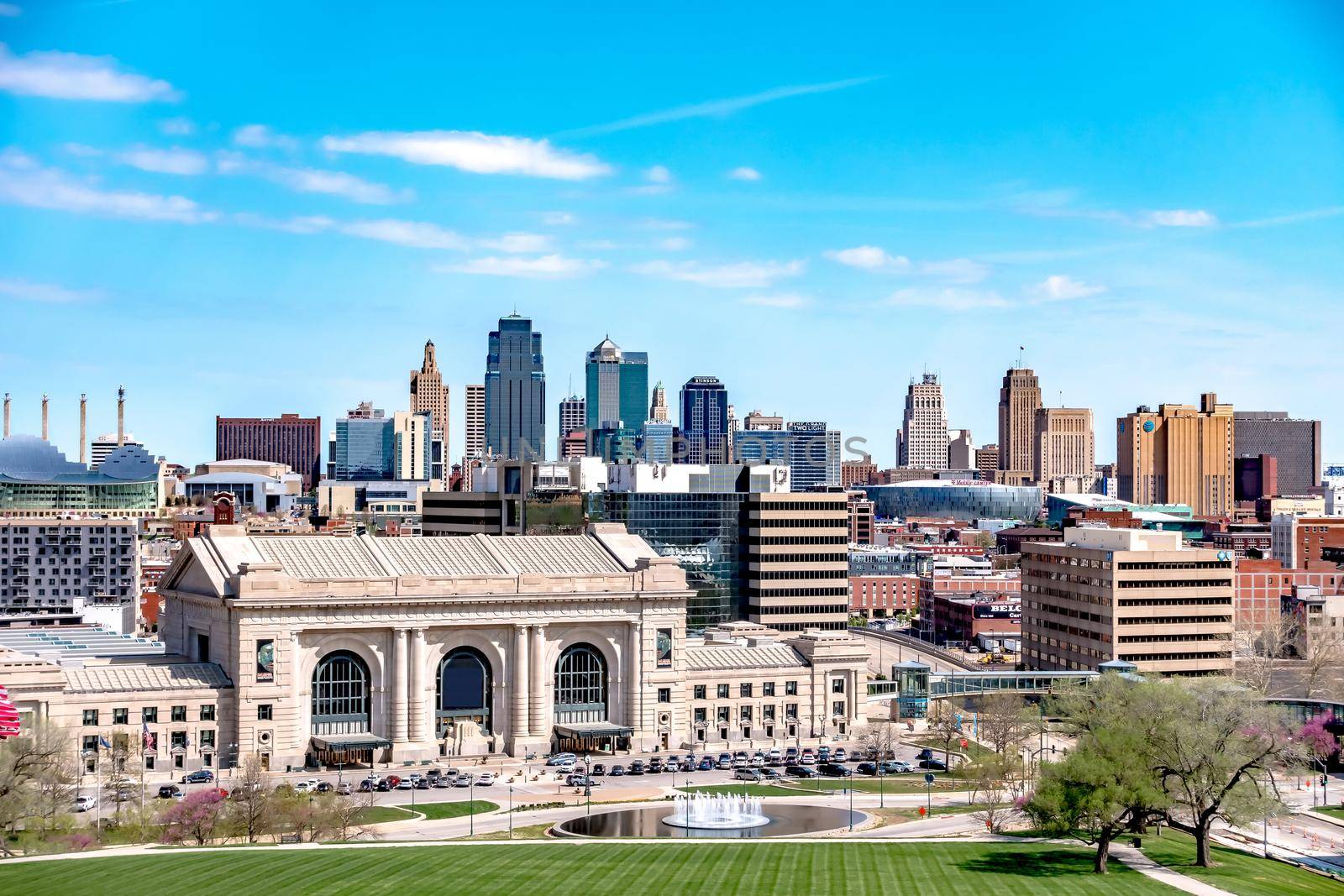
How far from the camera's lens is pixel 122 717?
447ft

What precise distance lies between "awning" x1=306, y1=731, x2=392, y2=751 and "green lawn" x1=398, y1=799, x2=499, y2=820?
1655 centimetres

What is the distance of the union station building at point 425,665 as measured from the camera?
140m

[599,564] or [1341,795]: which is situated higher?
[599,564]

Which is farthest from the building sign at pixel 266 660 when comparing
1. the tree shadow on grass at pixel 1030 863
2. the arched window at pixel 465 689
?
the tree shadow on grass at pixel 1030 863

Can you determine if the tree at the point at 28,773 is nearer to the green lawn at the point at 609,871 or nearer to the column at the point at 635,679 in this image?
the green lawn at the point at 609,871

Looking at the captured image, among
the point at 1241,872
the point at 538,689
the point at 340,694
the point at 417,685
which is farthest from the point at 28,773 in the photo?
the point at 1241,872

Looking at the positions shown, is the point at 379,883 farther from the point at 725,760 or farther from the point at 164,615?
the point at 164,615

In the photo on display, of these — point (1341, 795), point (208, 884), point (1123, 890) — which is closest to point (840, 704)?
point (1341, 795)

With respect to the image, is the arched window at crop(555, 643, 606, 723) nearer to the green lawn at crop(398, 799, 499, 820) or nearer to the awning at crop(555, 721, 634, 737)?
the awning at crop(555, 721, 634, 737)

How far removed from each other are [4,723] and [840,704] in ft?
300

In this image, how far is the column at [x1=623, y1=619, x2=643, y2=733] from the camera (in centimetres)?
15475

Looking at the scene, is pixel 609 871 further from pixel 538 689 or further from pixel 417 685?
pixel 538 689

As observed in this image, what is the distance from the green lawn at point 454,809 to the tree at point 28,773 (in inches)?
900

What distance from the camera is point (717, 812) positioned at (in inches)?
4791
